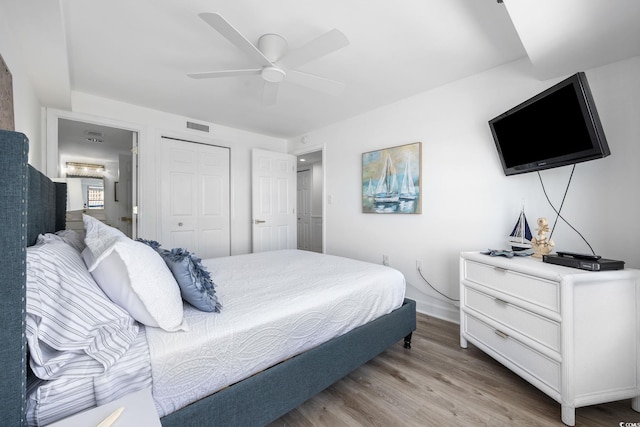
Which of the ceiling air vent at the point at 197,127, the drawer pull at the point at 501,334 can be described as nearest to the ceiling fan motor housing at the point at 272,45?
the ceiling air vent at the point at 197,127

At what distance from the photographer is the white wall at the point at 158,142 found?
2.99 meters

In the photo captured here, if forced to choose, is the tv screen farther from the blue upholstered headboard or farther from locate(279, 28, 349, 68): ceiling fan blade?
the blue upholstered headboard

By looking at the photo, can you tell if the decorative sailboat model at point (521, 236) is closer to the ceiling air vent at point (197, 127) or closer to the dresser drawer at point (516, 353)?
the dresser drawer at point (516, 353)

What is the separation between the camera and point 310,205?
5.96 meters

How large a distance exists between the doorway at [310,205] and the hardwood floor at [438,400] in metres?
3.85

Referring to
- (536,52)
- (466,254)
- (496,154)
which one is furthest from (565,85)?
(466,254)

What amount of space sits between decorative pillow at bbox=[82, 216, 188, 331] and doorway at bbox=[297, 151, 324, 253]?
4.59m

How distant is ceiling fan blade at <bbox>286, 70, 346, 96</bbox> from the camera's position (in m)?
2.04

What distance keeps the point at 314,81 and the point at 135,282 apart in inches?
73.2

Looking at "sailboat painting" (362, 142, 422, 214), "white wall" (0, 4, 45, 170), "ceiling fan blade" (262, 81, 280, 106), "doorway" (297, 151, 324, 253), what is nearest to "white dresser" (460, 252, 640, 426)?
"sailboat painting" (362, 142, 422, 214)

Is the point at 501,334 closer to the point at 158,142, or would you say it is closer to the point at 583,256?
the point at 583,256

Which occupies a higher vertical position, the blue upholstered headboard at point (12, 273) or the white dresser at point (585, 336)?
the blue upholstered headboard at point (12, 273)

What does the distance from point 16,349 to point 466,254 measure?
7.78ft

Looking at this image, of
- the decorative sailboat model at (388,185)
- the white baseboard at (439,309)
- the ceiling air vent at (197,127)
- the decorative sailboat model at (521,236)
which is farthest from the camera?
the ceiling air vent at (197,127)
